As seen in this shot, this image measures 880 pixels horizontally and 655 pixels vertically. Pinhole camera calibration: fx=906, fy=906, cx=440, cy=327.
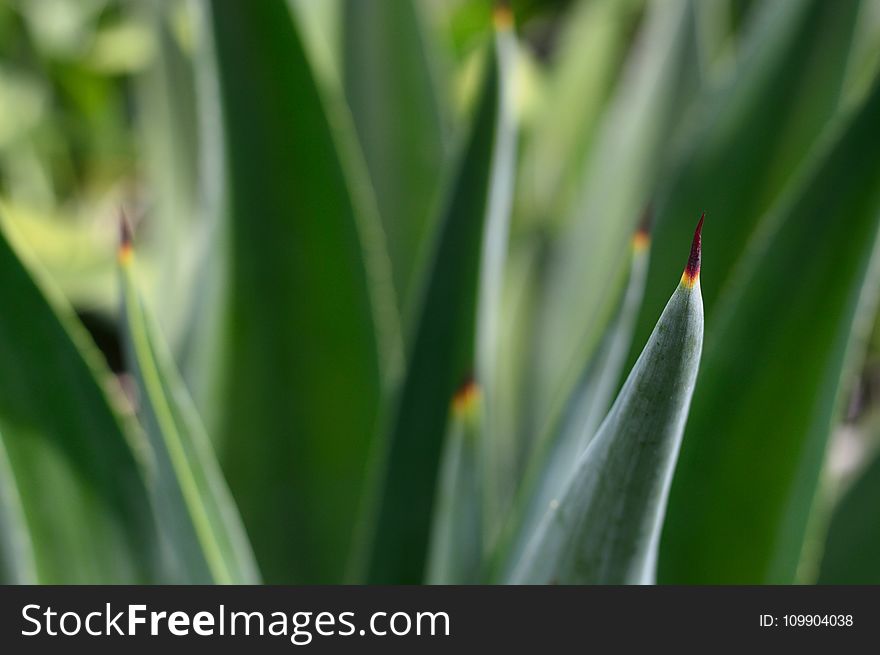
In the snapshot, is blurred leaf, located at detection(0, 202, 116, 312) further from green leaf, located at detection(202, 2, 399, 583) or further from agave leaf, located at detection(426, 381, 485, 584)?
agave leaf, located at detection(426, 381, 485, 584)

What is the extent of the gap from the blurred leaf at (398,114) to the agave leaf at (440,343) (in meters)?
0.18

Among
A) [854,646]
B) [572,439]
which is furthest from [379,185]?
[854,646]

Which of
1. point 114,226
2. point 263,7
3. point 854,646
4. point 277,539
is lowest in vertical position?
point 854,646

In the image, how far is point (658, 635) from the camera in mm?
349

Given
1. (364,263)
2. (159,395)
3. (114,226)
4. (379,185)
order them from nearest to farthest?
(159,395), (364,263), (379,185), (114,226)

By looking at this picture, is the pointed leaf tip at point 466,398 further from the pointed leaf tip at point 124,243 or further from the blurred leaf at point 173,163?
the blurred leaf at point 173,163

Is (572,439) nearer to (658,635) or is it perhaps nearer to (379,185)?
(658,635)

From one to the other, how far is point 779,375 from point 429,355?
0.16m

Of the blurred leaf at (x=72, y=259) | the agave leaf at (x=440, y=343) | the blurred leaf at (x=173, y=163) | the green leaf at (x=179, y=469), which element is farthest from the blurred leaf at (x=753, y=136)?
the blurred leaf at (x=72, y=259)

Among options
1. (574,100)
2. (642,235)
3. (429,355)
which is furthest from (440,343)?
(574,100)

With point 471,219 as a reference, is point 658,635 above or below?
below

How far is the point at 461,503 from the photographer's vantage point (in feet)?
1.28

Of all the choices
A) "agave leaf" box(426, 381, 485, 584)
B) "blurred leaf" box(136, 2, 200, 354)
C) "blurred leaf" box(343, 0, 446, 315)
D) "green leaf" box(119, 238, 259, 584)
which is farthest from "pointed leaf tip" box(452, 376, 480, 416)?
"blurred leaf" box(136, 2, 200, 354)

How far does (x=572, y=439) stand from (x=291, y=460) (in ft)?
0.60
